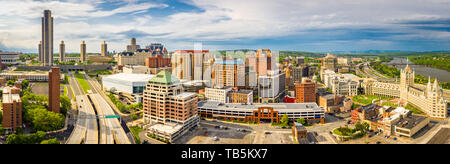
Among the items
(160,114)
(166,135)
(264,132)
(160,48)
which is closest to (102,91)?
(160,114)

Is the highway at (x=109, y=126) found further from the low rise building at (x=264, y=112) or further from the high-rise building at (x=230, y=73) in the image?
the high-rise building at (x=230, y=73)

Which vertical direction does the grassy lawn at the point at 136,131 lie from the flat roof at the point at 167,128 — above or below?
below

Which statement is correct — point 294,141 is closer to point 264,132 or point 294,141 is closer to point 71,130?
point 264,132

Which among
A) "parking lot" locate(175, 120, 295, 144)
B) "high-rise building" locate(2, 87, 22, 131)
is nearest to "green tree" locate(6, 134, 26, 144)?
"high-rise building" locate(2, 87, 22, 131)

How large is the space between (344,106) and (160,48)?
3606 centimetres

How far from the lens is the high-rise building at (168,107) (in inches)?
474

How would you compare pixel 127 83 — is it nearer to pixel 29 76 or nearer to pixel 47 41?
pixel 29 76

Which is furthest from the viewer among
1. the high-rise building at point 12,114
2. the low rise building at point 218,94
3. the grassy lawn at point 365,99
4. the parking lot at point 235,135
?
the grassy lawn at point 365,99

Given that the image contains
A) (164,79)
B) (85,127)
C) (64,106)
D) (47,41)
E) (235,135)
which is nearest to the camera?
(235,135)

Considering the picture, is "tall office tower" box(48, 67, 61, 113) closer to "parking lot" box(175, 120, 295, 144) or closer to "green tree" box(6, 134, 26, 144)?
"green tree" box(6, 134, 26, 144)

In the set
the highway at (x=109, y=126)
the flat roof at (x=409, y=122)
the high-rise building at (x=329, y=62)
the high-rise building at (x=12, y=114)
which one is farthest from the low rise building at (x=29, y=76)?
the high-rise building at (x=329, y=62)

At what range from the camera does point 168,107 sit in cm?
1265

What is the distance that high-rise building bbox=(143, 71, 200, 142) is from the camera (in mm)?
12047

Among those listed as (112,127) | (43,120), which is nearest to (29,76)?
(43,120)
